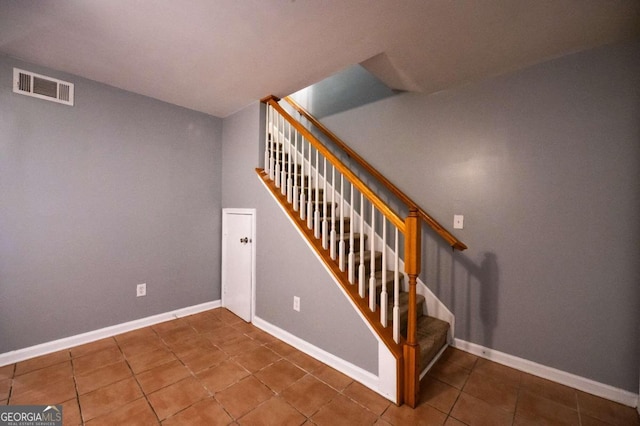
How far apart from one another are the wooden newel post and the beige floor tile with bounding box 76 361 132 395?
6.31 feet

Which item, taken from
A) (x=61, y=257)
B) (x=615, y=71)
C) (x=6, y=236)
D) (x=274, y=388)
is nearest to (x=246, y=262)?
(x=274, y=388)

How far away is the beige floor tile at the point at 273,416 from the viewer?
1.44 meters

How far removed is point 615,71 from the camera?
167cm

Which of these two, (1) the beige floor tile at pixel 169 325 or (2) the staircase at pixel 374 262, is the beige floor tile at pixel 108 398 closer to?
(1) the beige floor tile at pixel 169 325

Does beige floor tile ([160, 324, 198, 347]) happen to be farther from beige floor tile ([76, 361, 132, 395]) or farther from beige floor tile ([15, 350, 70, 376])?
beige floor tile ([15, 350, 70, 376])

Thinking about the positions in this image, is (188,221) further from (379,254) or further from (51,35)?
(379,254)

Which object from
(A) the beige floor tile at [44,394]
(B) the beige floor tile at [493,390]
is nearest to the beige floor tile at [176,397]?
(A) the beige floor tile at [44,394]

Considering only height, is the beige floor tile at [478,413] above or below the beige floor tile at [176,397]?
below

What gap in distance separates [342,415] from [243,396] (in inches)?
25.3

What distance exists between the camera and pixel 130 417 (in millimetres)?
1450

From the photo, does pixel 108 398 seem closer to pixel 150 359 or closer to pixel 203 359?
pixel 150 359

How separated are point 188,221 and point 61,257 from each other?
3.44 feet

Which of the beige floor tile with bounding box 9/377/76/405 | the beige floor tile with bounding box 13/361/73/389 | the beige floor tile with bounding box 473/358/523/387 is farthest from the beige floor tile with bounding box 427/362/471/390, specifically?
the beige floor tile with bounding box 13/361/73/389

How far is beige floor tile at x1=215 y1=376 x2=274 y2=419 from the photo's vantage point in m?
1.53
